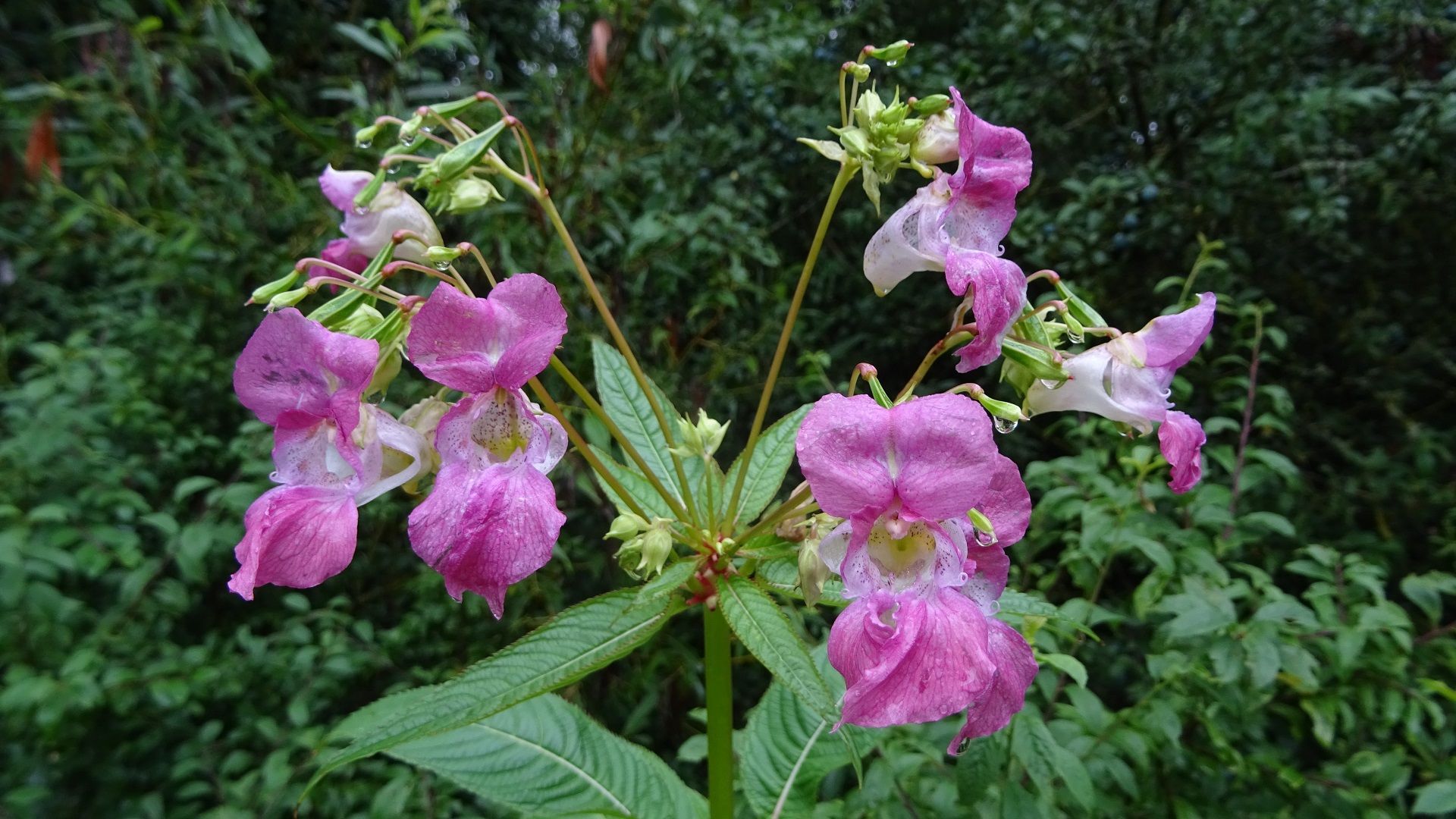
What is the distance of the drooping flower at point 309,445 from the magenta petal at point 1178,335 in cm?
68

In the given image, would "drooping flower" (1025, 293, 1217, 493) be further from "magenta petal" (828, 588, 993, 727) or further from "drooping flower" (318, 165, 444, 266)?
"drooping flower" (318, 165, 444, 266)

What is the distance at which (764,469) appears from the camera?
102cm

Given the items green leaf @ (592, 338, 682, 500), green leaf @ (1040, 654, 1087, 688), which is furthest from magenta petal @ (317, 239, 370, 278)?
green leaf @ (1040, 654, 1087, 688)

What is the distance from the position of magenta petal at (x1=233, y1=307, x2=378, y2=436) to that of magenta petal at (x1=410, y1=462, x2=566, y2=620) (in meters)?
0.10

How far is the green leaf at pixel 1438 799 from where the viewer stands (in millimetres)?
1107

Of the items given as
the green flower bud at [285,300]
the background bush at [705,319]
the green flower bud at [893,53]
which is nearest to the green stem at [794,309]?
the green flower bud at [893,53]

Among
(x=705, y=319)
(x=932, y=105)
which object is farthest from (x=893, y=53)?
(x=705, y=319)

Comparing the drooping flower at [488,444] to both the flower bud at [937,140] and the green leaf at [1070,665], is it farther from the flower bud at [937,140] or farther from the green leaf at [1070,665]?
the green leaf at [1070,665]

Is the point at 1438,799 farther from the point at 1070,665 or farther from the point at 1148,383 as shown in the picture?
the point at 1148,383

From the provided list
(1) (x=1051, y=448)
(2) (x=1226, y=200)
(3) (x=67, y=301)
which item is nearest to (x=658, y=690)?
(1) (x=1051, y=448)

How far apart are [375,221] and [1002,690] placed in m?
0.78

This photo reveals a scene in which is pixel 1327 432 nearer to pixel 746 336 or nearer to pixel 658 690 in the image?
pixel 746 336

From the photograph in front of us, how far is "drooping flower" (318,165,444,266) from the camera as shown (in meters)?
0.89

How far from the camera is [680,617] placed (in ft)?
7.30
